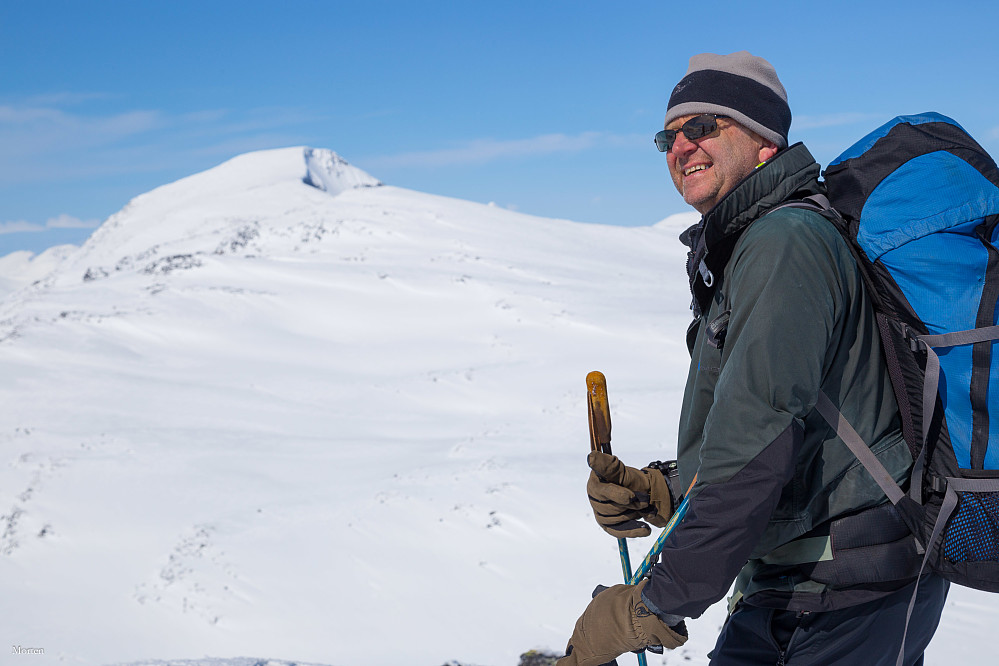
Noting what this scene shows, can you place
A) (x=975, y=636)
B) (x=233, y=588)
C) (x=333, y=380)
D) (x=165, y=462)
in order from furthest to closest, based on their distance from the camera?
1. (x=333, y=380)
2. (x=165, y=462)
3. (x=233, y=588)
4. (x=975, y=636)

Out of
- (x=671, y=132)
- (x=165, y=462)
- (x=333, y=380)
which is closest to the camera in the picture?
(x=671, y=132)

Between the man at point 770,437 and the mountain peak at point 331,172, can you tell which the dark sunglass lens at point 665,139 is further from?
the mountain peak at point 331,172

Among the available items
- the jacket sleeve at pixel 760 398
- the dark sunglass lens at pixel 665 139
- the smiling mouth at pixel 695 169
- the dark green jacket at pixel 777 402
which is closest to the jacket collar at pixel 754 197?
the dark green jacket at pixel 777 402

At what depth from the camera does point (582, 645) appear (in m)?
2.07

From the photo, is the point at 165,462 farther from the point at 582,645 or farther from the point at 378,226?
the point at 378,226

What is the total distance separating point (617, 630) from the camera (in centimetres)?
195

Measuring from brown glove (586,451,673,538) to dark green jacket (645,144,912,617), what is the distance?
638mm

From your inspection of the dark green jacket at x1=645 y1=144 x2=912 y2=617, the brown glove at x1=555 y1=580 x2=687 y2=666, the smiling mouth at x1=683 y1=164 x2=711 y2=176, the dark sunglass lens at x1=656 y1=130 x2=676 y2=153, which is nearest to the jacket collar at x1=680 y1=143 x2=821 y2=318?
the dark green jacket at x1=645 y1=144 x2=912 y2=617

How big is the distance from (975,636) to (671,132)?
478cm

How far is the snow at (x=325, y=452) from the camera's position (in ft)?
20.6

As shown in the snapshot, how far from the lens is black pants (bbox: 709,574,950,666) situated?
6.10 feet

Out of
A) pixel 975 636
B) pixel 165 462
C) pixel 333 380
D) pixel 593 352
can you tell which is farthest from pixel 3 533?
pixel 593 352

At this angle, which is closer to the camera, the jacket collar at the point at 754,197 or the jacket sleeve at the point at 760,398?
the jacket sleeve at the point at 760,398

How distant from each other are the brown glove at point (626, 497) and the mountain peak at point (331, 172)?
63824mm
